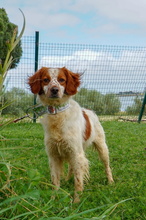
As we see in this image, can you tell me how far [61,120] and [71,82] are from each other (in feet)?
1.54

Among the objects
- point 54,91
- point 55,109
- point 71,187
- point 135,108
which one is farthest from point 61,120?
point 135,108

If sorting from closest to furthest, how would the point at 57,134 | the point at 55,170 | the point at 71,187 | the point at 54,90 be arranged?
the point at 54,90, the point at 57,134, the point at 55,170, the point at 71,187

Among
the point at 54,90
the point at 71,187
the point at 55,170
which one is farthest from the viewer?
the point at 71,187

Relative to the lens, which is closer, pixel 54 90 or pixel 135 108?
pixel 54 90

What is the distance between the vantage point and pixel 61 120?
11.4ft

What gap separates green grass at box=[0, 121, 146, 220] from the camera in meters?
1.79

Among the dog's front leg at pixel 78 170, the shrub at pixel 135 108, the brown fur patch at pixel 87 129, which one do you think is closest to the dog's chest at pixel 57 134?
the dog's front leg at pixel 78 170

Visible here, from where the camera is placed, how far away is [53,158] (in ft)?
11.9

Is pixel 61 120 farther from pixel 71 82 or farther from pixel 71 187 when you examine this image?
pixel 71 187

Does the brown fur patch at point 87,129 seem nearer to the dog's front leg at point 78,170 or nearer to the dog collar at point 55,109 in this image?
the dog's front leg at point 78,170

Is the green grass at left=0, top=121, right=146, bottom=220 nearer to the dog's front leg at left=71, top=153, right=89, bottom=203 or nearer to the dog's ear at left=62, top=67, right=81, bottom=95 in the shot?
the dog's front leg at left=71, top=153, right=89, bottom=203

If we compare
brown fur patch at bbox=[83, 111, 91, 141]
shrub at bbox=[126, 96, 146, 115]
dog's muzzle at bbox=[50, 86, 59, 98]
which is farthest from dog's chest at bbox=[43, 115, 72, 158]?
shrub at bbox=[126, 96, 146, 115]

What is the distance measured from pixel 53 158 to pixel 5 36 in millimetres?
16824

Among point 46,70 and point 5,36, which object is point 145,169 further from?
point 5,36
